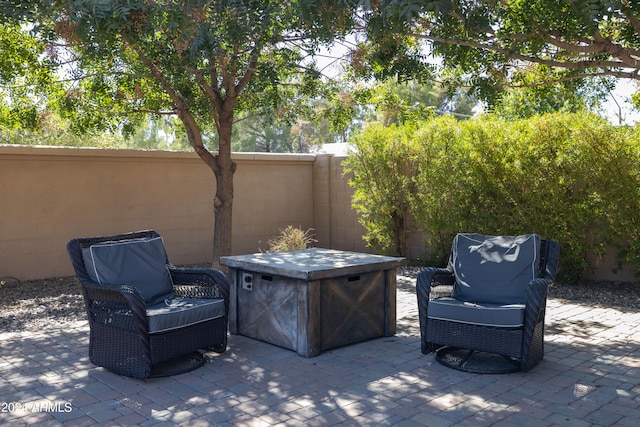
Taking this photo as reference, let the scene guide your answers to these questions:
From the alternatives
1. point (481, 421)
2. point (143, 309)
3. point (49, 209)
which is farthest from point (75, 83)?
point (481, 421)

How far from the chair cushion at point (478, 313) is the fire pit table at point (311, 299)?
770 millimetres

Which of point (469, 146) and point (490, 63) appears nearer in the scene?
point (490, 63)

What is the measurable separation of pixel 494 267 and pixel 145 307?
284cm

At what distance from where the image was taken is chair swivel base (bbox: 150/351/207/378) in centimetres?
459

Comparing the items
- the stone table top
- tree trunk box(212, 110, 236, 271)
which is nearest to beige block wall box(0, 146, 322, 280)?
tree trunk box(212, 110, 236, 271)

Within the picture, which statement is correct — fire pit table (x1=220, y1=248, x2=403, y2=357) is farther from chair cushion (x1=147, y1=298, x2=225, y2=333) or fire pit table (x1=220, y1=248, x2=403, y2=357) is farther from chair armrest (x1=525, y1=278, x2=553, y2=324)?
chair armrest (x1=525, y1=278, x2=553, y2=324)

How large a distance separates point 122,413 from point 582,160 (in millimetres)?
6166

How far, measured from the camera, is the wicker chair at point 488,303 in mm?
4477

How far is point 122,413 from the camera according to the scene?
3.80 metres

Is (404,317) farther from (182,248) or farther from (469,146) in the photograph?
(182,248)

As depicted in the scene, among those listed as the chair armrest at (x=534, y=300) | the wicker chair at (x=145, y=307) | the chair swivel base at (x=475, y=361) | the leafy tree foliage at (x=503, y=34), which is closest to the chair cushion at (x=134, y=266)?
the wicker chair at (x=145, y=307)

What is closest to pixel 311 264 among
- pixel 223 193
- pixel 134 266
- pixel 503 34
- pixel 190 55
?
pixel 134 266

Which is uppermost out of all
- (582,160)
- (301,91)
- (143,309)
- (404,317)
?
(301,91)

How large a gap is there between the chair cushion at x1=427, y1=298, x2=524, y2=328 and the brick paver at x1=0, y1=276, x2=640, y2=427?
1.34ft
